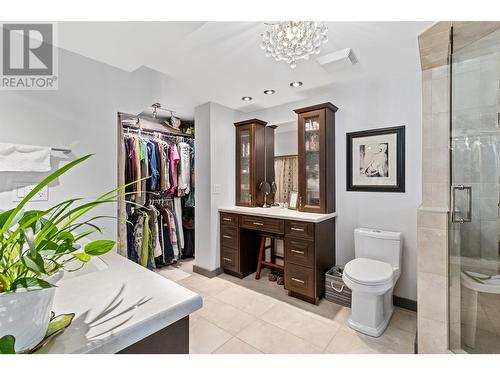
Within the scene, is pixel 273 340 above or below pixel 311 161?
below

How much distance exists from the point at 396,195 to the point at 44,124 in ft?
9.80

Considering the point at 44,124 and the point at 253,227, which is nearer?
the point at 44,124

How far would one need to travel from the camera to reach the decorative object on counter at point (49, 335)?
1.48 feet

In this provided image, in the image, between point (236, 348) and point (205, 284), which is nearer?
point (236, 348)

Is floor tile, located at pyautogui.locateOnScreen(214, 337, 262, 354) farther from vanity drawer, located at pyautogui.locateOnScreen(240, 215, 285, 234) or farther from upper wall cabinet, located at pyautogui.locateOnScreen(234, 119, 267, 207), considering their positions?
upper wall cabinet, located at pyautogui.locateOnScreen(234, 119, 267, 207)

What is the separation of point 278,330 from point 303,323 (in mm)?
248

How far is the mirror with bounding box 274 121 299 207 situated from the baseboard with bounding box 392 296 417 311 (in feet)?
5.17

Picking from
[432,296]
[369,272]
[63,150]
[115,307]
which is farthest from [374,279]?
[63,150]

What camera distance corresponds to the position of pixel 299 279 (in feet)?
7.97

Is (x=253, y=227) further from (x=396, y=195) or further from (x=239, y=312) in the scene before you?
(x=396, y=195)

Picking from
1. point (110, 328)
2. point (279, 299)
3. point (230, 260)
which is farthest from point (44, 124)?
point (279, 299)

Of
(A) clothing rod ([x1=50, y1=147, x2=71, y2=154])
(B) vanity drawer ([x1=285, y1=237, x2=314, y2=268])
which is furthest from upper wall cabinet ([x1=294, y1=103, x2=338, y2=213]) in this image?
(A) clothing rod ([x1=50, y1=147, x2=71, y2=154])

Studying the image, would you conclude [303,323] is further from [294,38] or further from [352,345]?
[294,38]

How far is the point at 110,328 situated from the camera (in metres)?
0.61
